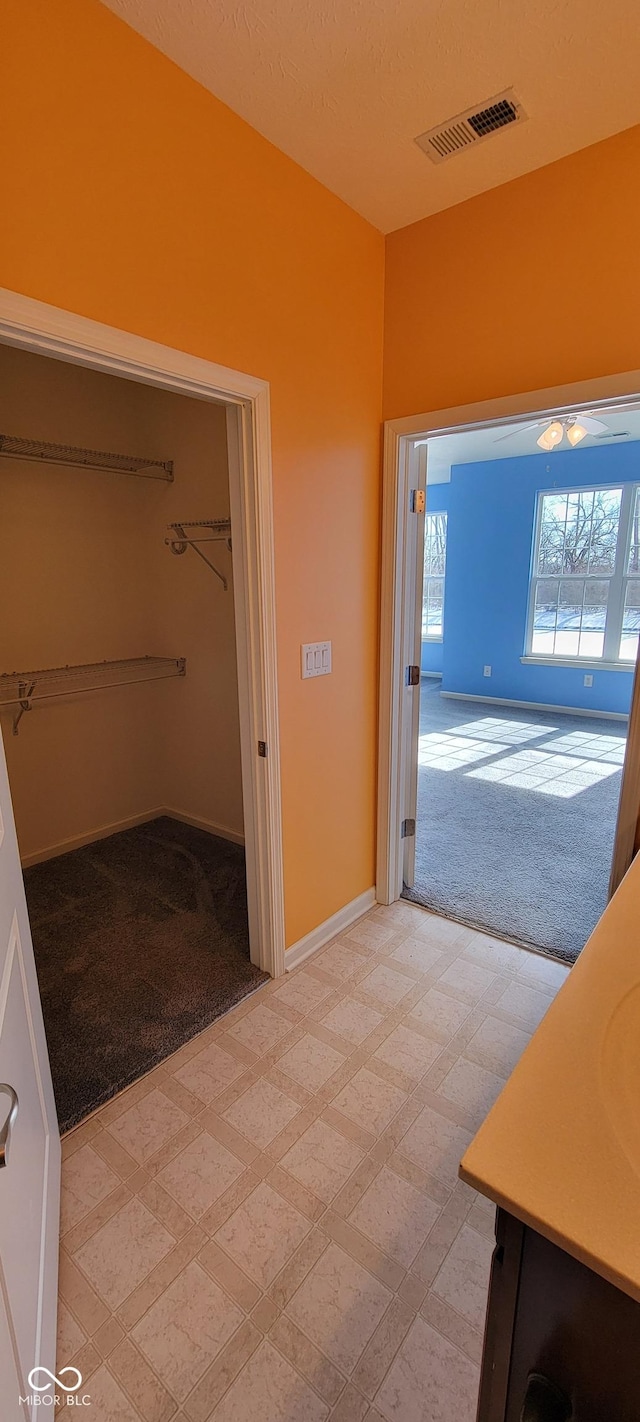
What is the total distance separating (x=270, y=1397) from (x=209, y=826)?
99.4 inches

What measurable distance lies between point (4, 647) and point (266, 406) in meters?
1.84

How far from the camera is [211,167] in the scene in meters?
1.54

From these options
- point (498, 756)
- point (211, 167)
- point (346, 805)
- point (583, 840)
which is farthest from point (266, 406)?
point (498, 756)

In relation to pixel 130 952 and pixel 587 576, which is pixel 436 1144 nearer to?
pixel 130 952

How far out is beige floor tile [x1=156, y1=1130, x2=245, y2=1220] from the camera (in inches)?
56.0

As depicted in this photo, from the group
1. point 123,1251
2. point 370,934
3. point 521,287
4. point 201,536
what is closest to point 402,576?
point 521,287

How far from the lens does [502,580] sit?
6.64 m

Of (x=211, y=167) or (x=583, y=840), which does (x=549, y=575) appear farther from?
(x=211, y=167)

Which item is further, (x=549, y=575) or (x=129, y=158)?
(x=549, y=575)

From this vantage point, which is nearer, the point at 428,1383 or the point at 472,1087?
the point at 428,1383

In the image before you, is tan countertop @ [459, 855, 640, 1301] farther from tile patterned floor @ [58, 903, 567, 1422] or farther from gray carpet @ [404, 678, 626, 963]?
gray carpet @ [404, 678, 626, 963]

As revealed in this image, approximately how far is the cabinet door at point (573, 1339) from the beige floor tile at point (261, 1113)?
0.99 meters

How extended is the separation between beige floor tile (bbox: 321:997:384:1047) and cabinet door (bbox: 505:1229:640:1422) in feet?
4.04

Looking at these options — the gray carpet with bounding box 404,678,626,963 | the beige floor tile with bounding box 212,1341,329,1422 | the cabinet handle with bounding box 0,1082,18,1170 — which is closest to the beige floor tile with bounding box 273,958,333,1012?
the gray carpet with bounding box 404,678,626,963
